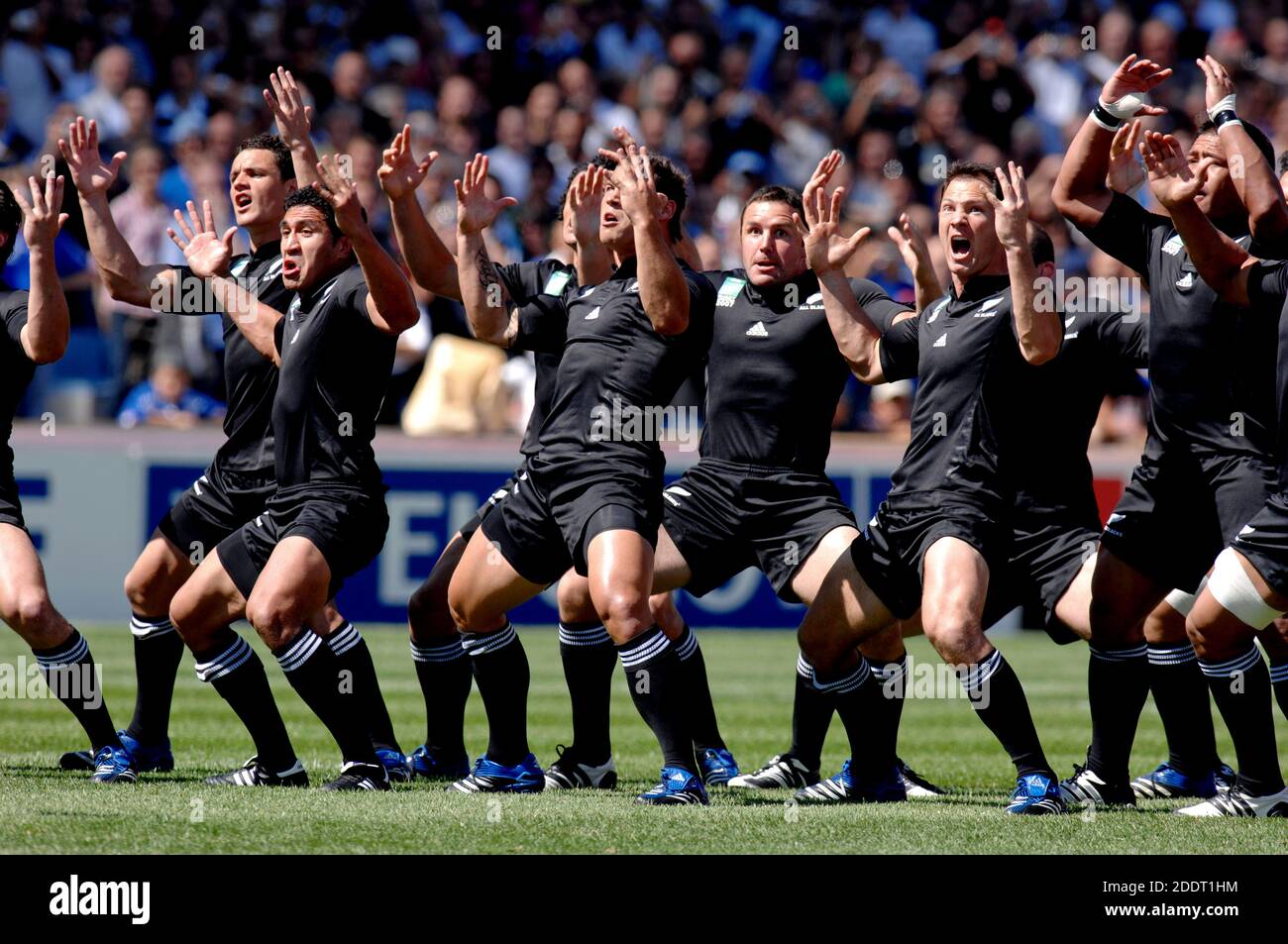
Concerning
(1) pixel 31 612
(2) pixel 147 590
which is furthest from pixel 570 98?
(1) pixel 31 612

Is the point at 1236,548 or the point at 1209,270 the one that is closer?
the point at 1236,548

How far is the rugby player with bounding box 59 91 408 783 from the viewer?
7762 millimetres

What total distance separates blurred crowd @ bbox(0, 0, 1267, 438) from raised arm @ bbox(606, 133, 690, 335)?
7326 millimetres

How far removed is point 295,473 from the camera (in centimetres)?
738

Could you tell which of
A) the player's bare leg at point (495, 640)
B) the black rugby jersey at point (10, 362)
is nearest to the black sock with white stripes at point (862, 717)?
the player's bare leg at point (495, 640)

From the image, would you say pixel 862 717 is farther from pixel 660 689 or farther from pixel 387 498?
pixel 387 498

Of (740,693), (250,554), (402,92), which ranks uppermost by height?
(402,92)

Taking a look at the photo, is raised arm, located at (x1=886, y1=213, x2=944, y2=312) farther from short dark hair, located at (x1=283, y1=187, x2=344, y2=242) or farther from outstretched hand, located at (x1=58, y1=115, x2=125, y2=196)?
outstretched hand, located at (x1=58, y1=115, x2=125, y2=196)

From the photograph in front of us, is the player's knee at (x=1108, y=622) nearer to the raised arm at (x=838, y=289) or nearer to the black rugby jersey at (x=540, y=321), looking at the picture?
the raised arm at (x=838, y=289)

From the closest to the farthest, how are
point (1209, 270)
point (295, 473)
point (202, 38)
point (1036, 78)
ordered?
point (1209, 270)
point (295, 473)
point (202, 38)
point (1036, 78)

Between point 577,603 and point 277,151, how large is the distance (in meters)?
2.42

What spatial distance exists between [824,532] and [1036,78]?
44.8ft
